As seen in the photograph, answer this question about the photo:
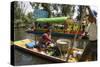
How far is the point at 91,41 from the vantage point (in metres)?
2.02

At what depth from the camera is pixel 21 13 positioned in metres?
1.75

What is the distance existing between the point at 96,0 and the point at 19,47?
3.02 feet

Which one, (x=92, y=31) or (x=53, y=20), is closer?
(x=53, y=20)

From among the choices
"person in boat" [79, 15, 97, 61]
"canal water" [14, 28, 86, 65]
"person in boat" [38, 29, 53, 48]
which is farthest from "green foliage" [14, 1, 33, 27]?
"person in boat" [79, 15, 97, 61]

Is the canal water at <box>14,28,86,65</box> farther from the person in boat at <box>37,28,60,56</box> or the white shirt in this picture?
the white shirt

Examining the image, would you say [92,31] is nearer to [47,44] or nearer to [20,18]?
[47,44]

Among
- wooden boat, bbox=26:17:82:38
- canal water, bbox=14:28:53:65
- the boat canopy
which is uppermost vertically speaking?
the boat canopy

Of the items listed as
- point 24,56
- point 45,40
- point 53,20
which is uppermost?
point 53,20

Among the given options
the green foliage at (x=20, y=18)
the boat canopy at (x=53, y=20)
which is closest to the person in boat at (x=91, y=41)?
the boat canopy at (x=53, y=20)

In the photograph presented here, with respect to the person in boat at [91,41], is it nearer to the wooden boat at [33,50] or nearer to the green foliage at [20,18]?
the wooden boat at [33,50]

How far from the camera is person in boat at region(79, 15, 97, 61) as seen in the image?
78.4 inches

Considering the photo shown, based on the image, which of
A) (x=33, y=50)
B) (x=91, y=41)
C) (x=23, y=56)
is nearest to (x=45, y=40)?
(x=33, y=50)
